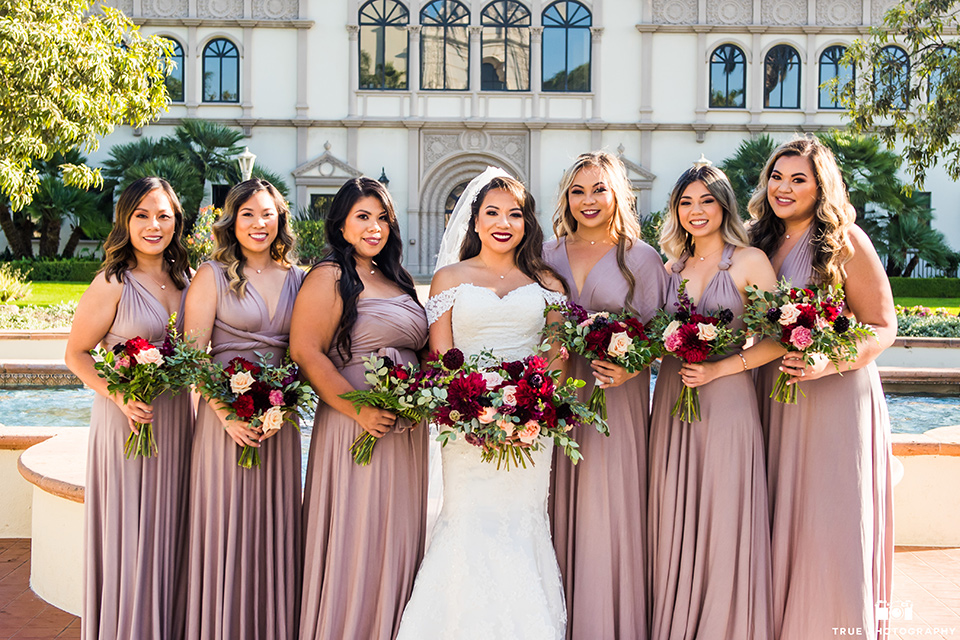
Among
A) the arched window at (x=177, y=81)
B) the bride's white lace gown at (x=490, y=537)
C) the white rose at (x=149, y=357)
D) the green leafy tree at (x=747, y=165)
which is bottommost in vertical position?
the bride's white lace gown at (x=490, y=537)

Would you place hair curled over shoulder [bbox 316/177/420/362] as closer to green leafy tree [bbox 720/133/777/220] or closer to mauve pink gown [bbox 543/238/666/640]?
mauve pink gown [bbox 543/238/666/640]

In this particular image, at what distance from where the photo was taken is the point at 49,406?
9.35m

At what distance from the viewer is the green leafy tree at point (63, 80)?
11.3 metres

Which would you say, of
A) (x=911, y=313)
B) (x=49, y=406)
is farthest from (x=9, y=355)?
(x=911, y=313)

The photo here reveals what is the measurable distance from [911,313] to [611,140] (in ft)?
51.0

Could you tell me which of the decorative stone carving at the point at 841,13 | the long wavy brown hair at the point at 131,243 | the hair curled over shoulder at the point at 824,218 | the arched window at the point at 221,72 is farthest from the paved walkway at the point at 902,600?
the decorative stone carving at the point at 841,13

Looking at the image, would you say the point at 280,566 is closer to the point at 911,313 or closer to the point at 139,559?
the point at 139,559

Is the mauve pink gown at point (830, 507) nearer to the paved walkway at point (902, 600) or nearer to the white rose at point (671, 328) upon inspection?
the paved walkway at point (902, 600)

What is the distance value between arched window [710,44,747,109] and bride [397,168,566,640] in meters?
28.1

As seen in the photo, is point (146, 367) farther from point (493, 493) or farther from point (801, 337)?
point (801, 337)

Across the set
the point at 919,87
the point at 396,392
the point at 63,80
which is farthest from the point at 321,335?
the point at 919,87

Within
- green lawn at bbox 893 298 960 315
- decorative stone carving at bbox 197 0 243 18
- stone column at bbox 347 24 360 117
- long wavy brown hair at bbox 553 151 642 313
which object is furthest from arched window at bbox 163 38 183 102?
long wavy brown hair at bbox 553 151 642 313

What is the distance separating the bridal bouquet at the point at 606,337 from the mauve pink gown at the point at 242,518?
138 cm

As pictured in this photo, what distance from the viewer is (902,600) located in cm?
488
